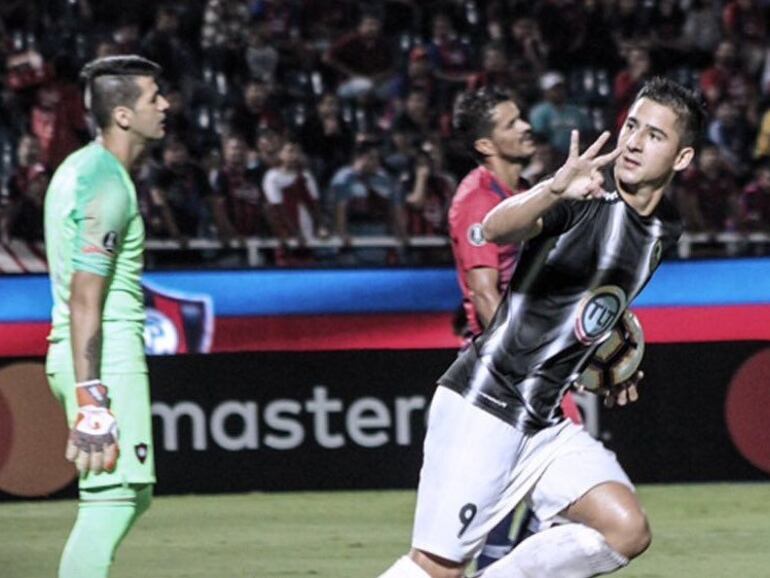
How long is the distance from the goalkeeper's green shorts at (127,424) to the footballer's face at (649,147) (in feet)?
5.19

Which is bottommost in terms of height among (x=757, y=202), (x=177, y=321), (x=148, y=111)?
(x=177, y=321)

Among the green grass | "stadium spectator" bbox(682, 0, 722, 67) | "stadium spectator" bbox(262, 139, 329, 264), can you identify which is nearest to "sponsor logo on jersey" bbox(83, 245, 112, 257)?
the green grass

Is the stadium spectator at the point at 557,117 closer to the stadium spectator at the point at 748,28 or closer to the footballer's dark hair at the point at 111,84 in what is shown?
the stadium spectator at the point at 748,28

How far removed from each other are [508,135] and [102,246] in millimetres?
2382

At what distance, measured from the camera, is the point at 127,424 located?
5586mm

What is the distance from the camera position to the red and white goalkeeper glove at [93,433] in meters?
5.41

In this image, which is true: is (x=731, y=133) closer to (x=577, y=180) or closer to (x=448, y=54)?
(x=448, y=54)

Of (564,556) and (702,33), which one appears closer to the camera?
(564,556)

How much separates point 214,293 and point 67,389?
5.28 metres

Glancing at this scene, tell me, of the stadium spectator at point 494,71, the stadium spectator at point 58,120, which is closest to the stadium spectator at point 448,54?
the stadium spectator at point 494,71

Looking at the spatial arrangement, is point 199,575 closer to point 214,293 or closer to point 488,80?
point 214,293

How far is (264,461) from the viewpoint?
1062 centimetres

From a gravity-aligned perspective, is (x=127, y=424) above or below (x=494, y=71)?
below

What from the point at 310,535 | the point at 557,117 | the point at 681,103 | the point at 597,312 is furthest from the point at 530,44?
the point at 597,312
